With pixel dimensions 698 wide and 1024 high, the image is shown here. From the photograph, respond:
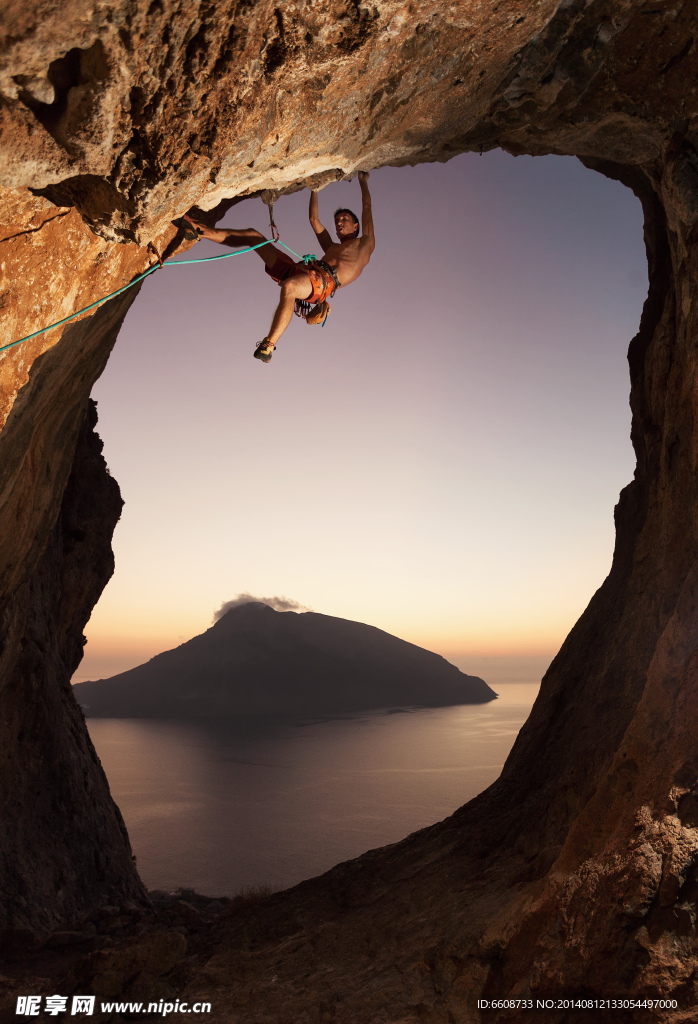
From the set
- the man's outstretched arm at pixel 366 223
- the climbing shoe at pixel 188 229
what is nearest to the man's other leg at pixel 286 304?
the climbing shoe at pixel 188 229

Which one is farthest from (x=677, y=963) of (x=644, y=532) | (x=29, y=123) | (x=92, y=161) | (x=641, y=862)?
(x=29, y=123)

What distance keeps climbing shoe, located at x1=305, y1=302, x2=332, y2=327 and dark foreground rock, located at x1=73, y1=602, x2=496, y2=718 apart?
6742 centimetres

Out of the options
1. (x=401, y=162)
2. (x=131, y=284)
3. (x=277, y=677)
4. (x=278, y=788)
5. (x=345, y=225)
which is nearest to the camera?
(x=131, y=284)

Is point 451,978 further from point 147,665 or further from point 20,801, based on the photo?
point 147,665

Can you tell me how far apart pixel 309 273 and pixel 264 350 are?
1174 mm

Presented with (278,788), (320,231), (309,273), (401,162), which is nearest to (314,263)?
(309,273)

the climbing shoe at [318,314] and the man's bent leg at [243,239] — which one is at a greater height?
the man's bent leg at [243,239]

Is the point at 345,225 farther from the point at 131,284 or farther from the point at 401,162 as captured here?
the point at 131,284

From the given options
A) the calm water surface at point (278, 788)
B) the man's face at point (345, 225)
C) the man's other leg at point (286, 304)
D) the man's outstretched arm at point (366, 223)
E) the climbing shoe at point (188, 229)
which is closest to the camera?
the climbing shoe at point (188, 229)

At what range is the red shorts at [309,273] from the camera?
5672 millimetres

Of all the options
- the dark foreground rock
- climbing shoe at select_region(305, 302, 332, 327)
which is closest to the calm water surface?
the dark foreground rock

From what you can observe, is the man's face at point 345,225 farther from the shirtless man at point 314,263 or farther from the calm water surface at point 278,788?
the calm water surface at point 278,788

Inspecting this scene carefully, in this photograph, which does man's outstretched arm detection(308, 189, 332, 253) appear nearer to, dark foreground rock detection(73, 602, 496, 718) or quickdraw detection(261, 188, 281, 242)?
quickdraw detection(261, 188, 281, 242)

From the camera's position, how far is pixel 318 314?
586 centimetres
